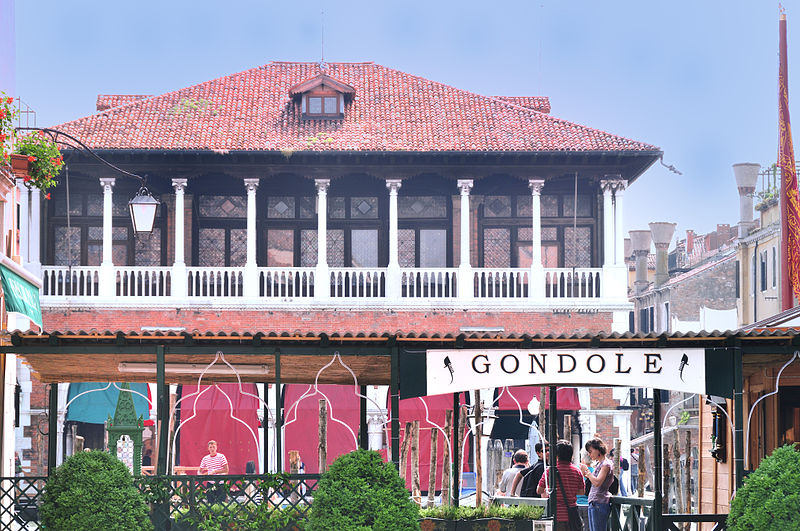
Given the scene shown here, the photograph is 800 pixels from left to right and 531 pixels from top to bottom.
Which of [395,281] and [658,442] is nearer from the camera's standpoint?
[658,442]

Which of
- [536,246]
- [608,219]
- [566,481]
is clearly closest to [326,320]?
[536,246]

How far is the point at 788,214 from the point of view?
29.3 m

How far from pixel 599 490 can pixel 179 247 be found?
19107 mm

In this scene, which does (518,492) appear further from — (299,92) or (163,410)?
(299,92)

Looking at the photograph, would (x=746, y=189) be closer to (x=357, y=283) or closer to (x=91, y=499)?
(x=357, y=283)

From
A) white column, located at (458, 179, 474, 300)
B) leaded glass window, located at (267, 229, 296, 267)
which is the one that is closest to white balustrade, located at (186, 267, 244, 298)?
leaded glass window, located at (267, 229, 296, 267)

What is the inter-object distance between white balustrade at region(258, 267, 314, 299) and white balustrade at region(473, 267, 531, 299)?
422cm

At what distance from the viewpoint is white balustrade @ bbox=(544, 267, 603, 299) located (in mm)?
32625

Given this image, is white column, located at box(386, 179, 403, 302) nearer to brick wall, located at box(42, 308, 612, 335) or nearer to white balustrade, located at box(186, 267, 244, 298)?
brick wall, located at box(42, 308, 612, 335)

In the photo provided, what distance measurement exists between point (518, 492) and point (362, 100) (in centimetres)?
2023

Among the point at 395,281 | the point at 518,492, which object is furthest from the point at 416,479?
the point at 395,281

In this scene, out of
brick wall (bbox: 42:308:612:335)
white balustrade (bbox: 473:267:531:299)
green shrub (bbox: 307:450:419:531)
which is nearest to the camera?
green shrub (bbox: 307:450:419:531)

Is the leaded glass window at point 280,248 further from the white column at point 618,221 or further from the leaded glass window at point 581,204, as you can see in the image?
the white column at point 618,221

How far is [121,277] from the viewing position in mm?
32156
